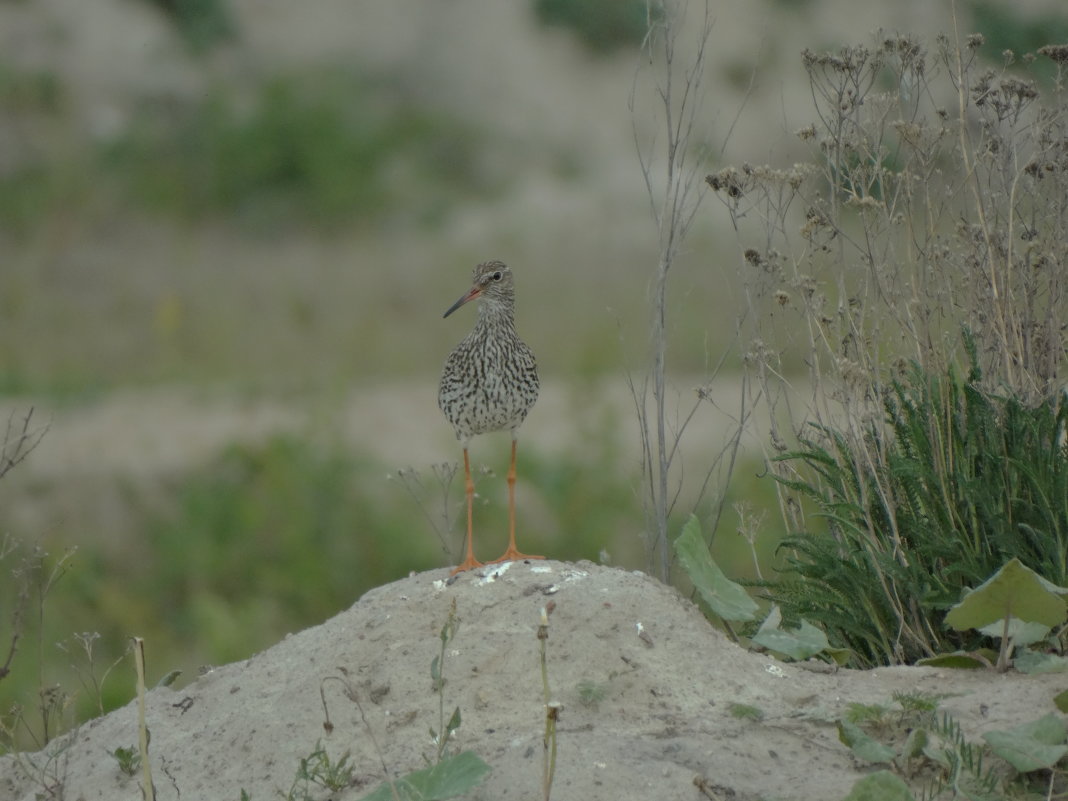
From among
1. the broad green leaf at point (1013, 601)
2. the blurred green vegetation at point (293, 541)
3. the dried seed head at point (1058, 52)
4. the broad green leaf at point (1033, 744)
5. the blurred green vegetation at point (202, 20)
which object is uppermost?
the blurred green vegetation at point (202, 20)

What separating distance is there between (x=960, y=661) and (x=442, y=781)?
1667mm

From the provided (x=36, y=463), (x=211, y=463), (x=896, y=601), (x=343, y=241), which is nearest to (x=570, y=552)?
(x=211, y=463)

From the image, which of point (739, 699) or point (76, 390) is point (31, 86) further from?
point (739, 699)

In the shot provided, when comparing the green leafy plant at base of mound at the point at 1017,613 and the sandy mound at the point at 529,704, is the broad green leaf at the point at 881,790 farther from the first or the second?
the green leafy plant at base of mound at the point at 1017,613

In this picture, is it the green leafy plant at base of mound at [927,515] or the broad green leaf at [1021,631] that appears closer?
the broad green leaf at [1021,631]

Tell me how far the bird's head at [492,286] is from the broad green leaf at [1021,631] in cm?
273

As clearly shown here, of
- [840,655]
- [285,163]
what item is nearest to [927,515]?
[840,655]

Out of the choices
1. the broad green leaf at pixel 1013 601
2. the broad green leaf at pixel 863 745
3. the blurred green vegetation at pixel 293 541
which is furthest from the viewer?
the blurred green vegetation at pixel 293 541

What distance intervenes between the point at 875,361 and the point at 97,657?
7716mm

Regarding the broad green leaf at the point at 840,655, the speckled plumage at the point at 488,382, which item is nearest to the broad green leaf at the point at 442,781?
Answer: the broad green leaf at the point at 840,655

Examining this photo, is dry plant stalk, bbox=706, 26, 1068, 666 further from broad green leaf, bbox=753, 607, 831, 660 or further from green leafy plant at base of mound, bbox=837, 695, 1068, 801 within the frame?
green leafy plant at base of mound, bbox=837, 695, 1068, 801

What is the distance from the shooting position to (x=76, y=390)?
14.4 metres

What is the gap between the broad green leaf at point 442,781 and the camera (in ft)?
12.5

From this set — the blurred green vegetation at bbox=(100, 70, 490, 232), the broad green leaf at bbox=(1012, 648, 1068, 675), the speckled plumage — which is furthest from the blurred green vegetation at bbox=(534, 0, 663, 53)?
the broad green leaf at bbox=(1012, 648, 1068, 675)
